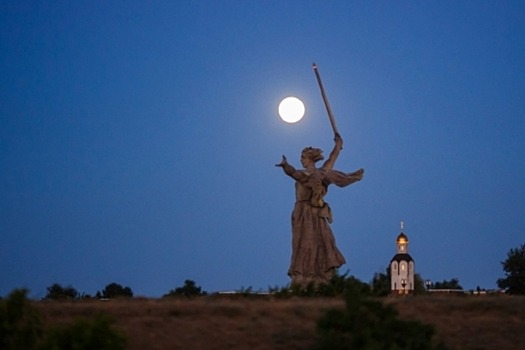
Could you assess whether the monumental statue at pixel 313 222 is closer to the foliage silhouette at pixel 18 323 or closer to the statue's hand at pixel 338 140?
the statue's hand at pixel 338 140

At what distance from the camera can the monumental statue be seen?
41.4m

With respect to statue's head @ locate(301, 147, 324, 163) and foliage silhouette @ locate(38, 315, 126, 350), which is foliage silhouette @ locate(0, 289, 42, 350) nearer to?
foliage silhouette @ locate(38, 315, 126, 350)

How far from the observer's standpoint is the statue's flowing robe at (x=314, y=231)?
136 feet

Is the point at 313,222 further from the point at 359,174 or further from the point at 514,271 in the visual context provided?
the point at 514,271

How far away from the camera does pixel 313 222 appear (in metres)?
41.8

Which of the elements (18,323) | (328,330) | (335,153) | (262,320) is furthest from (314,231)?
(18,323)

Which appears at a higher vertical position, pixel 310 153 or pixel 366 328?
pixel 310 153

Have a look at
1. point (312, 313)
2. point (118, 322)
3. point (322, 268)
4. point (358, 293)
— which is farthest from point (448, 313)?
point (322, 268)

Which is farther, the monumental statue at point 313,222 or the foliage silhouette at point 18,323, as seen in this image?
the monumental statue at point 313,222

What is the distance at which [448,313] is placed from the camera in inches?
965

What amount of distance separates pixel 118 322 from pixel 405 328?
18.1 feet

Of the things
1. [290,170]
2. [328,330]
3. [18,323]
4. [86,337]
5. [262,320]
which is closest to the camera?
[86,337]

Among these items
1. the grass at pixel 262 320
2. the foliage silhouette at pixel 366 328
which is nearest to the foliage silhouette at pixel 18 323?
the grass at pixel 262 320

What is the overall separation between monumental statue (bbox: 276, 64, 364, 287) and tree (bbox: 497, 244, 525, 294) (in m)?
29.1
